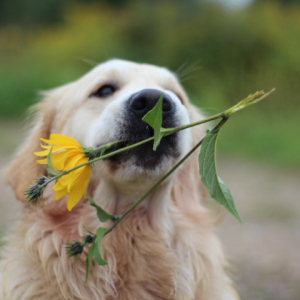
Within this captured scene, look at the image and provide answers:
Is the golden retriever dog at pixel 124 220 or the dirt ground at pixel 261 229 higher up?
the golden retriever dog at pixel 124 220

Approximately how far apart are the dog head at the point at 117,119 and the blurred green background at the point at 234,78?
7.55 ft

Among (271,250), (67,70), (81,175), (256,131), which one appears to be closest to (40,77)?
(67,70)

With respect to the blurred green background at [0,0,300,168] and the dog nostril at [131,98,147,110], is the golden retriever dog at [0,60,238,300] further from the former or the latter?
the blurred green background at [0,0,300,168]

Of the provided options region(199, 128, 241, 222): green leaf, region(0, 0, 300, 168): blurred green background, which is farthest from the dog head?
region(0, 0, 300, 168): blurred green background

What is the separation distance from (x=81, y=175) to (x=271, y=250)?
4.01 m

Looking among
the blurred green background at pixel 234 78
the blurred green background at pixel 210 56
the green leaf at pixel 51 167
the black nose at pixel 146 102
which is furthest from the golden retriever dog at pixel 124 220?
the blurred green background at pixel 210 56

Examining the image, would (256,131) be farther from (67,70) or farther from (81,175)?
(81,175)

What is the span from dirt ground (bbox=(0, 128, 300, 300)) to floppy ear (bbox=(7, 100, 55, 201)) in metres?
0.21

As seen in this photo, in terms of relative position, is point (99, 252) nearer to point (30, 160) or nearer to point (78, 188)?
point (78, 188)

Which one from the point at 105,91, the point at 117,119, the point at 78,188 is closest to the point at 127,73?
the point at 105,91

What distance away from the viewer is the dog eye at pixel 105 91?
103 inches

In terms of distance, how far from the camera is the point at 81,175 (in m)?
1.57

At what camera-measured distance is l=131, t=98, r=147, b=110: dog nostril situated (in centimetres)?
203

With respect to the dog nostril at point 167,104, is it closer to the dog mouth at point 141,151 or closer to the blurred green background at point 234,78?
the dog mouth at point 141,151
